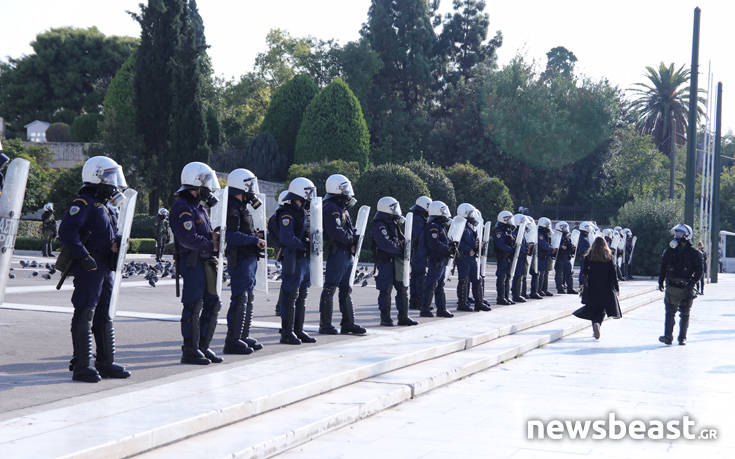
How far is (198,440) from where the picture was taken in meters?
5.95

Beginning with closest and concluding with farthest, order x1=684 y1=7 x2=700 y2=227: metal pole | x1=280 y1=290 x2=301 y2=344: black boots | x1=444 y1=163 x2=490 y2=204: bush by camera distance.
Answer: x1=280 y1=290 x2=301 y2=344: black boots → x1=684 y1=7 x2=700 y2=227: metal pole → x1=444 y1=163 x2=490 y2=204: bush

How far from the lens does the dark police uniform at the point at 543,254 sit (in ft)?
69.4

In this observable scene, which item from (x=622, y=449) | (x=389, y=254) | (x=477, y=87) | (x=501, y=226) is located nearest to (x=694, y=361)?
(x=389, y=254)

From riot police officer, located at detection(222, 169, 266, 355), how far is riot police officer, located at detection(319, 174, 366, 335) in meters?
1.75

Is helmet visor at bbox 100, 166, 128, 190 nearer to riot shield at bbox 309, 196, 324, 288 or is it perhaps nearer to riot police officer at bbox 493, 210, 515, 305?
riot shield at bbox 309, 196, 324, 288

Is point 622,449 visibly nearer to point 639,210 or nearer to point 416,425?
point 416,425

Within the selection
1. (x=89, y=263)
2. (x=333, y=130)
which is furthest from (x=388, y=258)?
(x=333, y=130)

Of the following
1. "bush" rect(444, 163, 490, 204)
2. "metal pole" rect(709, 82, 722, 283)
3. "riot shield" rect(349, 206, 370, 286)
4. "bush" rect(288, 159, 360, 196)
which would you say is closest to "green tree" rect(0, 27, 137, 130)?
"bush" rect(288, 159, 360, 196)

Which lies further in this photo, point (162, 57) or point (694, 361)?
point (162, 57)

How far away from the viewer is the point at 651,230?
1318 inches

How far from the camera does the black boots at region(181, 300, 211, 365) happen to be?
8555 mm

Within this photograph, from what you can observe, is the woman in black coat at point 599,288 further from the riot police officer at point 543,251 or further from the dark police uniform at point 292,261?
the riot police officer at point 543,251

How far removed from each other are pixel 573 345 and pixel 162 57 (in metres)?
31.4

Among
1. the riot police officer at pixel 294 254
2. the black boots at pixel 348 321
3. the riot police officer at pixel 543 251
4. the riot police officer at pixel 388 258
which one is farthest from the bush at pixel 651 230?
the riot police officer at pixel 294 254
